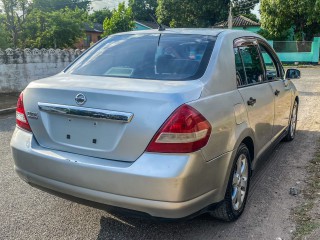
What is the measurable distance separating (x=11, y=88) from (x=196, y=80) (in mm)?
9433

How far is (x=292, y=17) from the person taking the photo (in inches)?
1115

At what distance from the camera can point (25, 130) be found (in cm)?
301

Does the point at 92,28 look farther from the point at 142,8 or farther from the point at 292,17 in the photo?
the point at 292,17

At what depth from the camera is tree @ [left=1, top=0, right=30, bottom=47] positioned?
814 inches

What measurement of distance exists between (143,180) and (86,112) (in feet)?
2.20

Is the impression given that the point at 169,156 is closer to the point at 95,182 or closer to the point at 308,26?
the point at 95,182

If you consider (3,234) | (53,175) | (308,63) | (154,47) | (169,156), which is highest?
(154,47)

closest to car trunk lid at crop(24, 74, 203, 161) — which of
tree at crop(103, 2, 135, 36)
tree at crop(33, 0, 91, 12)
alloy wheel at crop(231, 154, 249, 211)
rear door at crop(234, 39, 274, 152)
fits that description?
rear door at crop(234, 39, 274, 152)

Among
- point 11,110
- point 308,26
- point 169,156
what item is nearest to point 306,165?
point 169,156

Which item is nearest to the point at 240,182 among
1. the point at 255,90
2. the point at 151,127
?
the point at 255,90

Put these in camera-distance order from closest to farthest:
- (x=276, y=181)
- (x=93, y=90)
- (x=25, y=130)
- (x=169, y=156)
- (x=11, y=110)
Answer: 1. (x=169, y=156)
2. (x=93, y=90)
3. (x=25, y=130)
4. (x=276, y=181)
5. (x=11, y=110)

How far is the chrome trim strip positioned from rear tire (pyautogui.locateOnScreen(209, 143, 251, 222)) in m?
1.12

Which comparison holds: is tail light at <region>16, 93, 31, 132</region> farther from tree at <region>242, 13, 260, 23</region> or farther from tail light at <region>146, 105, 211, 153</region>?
tree at <region>242, 13, 260, 23</region>

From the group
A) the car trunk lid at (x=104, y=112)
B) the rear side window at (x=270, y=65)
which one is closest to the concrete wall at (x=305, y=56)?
the rear side window at (x=270, y=65)
